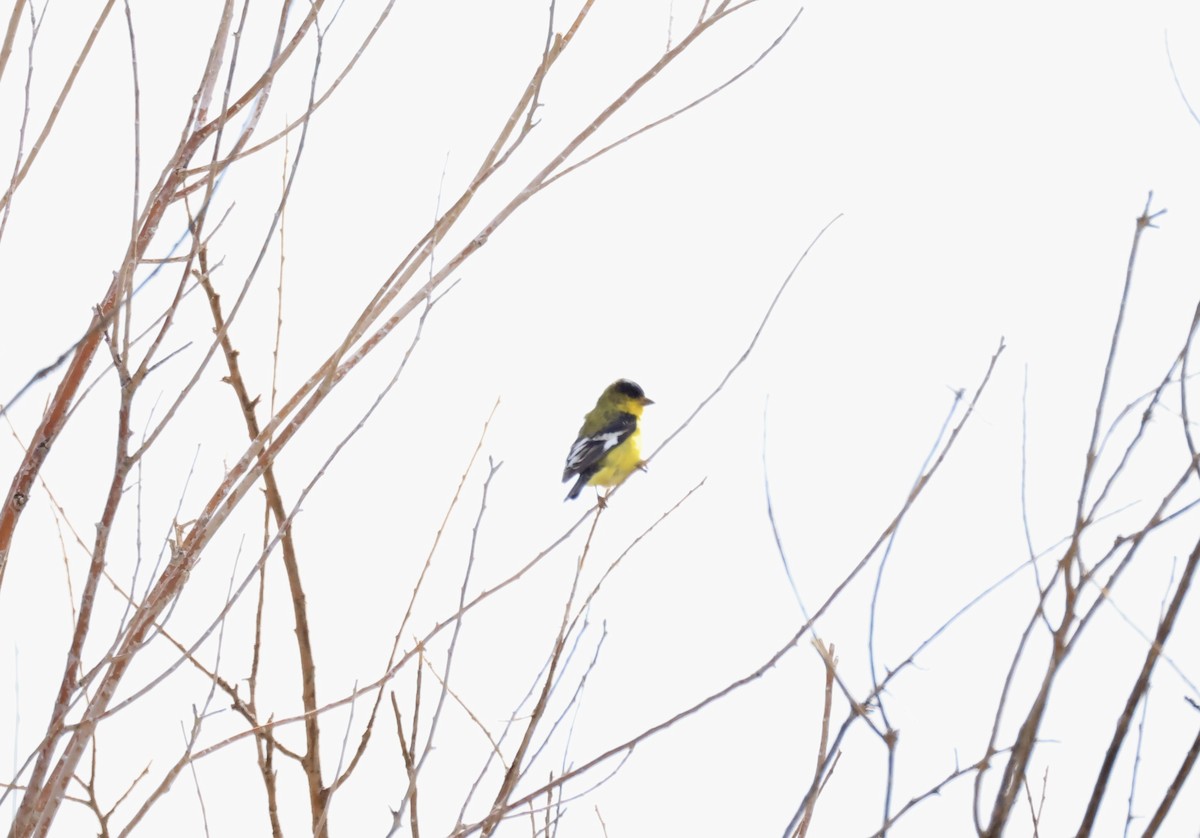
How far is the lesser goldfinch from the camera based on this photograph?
31.3ft

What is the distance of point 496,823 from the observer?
93.6 inches

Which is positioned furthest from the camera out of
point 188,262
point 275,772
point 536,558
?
point 275,772

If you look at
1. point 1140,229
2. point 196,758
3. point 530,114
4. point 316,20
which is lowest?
point 196,758

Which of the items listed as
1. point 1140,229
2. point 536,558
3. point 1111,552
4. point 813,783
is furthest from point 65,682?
point 1140,229

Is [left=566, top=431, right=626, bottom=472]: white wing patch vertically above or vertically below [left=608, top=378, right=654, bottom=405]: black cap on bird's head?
below

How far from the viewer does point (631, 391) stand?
35.4 feet

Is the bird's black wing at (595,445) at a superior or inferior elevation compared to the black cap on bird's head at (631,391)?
inferior

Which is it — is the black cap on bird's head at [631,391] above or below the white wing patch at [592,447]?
above

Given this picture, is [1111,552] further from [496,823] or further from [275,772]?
[275,772]

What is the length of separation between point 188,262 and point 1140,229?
140cm

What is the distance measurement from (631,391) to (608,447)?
1.22m

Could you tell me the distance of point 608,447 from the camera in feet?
31.7

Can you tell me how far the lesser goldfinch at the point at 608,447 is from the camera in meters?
9.55

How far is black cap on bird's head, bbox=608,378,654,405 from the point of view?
1074cm
